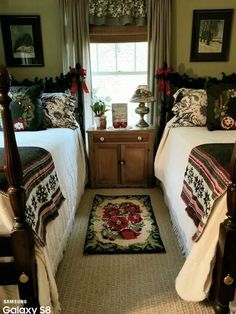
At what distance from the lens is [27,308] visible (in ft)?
4.38

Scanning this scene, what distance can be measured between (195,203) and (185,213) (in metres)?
0.23

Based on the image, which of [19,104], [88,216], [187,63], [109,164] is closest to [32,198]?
[88,216]

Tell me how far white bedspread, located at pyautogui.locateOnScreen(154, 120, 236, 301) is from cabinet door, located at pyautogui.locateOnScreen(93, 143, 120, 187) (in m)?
0.47

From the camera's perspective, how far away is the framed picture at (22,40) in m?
3.03

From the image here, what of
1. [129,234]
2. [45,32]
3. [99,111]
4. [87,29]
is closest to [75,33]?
[87,29]

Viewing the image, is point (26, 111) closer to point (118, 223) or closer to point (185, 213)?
point (118, 223)

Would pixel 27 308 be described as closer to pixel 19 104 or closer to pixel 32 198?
pixel 32 198

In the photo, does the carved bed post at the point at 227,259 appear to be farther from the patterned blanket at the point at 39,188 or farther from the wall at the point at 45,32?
the wall at the point at 45,32

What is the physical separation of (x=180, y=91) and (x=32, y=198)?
6.81ft

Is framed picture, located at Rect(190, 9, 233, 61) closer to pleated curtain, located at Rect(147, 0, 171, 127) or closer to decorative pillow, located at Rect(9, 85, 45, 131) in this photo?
pleated curtain, located at Rect(147, 0, 171, 127)

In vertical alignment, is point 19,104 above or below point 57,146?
above

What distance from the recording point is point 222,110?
2498 millimetres

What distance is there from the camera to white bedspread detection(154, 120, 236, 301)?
1.38m

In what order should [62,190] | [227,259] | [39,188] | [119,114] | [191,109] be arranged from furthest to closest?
[119,114], [191,109], [62,190], [39,188], [227,259]
